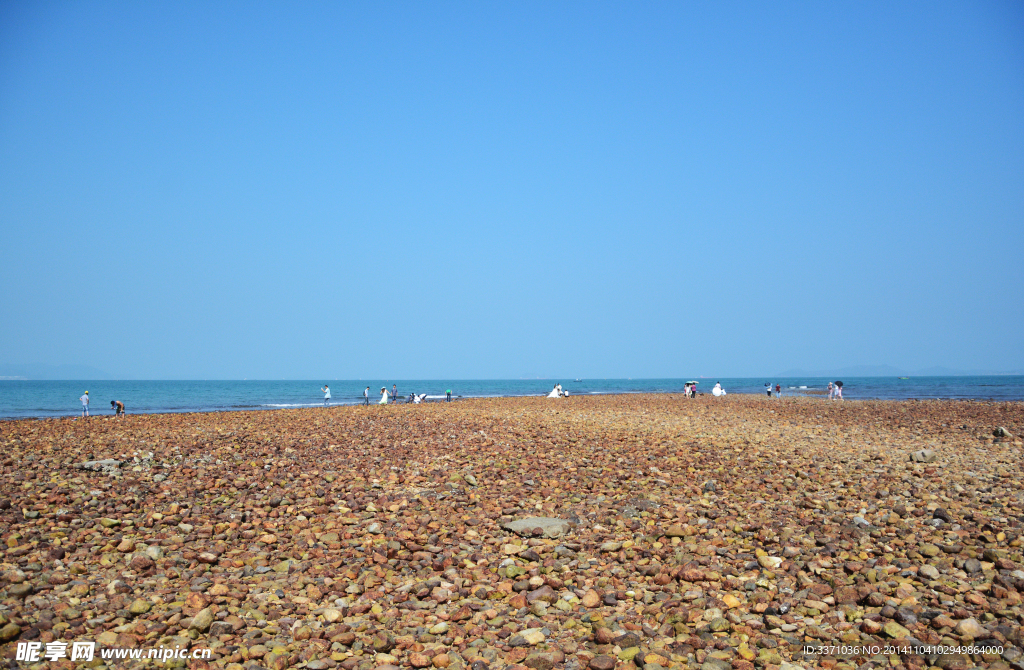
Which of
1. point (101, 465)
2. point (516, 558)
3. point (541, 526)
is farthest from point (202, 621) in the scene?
point (101, 465)

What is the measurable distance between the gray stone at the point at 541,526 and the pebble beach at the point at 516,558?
0.07 m

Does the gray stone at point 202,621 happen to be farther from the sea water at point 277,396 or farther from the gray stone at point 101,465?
the sea water at point 277,396

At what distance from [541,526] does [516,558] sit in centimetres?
125

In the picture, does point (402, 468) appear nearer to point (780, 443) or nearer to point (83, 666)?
point (83, 666)

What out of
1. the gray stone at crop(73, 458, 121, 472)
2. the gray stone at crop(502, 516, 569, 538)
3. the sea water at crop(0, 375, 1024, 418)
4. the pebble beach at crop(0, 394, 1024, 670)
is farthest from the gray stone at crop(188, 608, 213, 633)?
the sea water at crop(0, 375, 1024, 418)

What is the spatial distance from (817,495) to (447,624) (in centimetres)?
779

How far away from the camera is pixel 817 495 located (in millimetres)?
11016

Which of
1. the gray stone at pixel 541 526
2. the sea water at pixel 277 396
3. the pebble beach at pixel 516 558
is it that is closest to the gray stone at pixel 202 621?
the pebble beach at pixel 516 558

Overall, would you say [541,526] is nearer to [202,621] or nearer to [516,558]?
[516,558]

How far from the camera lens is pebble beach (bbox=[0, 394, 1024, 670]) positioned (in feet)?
19.1

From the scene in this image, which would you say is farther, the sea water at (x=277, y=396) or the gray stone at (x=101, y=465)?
the sea water at (x=277, y=396)

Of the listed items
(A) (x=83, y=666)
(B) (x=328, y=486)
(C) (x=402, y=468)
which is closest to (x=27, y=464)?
(B) (x=328, y=486)

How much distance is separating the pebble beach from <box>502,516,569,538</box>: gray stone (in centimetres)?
7

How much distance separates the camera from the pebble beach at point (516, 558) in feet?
19.1
